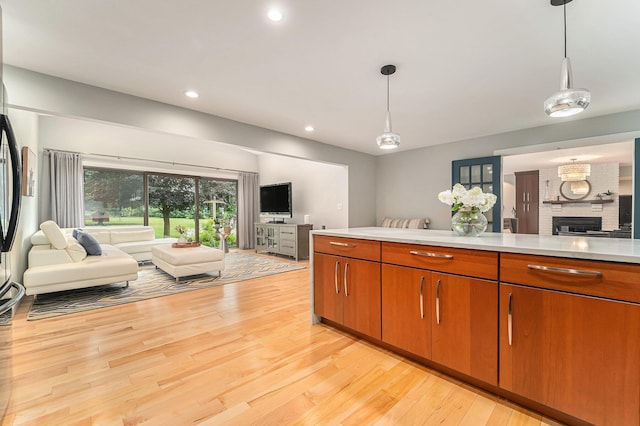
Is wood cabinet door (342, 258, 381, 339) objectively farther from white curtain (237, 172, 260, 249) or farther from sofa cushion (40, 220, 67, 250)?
white curtain (237, 172, 260, 249)

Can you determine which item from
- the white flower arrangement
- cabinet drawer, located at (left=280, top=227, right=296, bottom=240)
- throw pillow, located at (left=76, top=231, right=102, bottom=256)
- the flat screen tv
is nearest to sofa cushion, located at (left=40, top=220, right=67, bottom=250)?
throw pillow, located at (left=76, top=231, right=102, bottom=256)

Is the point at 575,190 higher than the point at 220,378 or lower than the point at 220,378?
higher

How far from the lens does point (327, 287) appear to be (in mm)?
2600

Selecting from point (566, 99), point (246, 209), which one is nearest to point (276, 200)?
point (246, 209)

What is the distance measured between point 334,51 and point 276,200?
5091 millimetres

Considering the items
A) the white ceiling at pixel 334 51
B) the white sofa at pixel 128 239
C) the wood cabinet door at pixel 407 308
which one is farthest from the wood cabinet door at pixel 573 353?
the white sofa at pixel 128 239

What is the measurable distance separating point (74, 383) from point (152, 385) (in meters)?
0.51

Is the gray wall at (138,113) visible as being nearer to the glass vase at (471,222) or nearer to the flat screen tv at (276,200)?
the flat screen tv at (276,200)

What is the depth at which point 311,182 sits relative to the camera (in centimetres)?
698

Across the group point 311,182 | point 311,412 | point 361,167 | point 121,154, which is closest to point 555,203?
point 361,167

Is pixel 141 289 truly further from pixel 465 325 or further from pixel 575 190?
pixel 575 190

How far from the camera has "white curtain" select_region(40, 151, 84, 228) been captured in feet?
16.8

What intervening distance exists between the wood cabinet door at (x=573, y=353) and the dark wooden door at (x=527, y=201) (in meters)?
8.70

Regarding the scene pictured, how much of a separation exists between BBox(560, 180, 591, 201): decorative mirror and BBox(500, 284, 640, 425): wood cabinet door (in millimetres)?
8482
